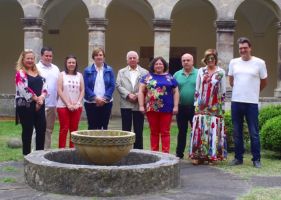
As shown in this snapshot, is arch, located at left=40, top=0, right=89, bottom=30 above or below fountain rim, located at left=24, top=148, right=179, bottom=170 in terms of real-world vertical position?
above

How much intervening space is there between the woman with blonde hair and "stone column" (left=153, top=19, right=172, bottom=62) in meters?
7.34

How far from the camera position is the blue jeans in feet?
23.3

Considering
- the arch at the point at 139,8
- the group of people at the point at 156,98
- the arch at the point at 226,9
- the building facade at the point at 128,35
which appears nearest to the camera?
the group of people at the point at 156,98

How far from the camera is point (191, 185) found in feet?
18.8

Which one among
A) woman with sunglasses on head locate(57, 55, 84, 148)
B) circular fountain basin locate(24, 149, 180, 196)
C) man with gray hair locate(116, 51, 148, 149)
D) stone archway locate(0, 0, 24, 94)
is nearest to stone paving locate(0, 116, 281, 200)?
circular fountain basin locate(24, 149, 180, 196)

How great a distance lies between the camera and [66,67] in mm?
7523

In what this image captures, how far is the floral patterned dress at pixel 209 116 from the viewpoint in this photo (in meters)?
7.12

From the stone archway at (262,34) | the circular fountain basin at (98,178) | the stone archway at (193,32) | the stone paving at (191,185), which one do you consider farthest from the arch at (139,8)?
the circular fountain basin at (98,178)

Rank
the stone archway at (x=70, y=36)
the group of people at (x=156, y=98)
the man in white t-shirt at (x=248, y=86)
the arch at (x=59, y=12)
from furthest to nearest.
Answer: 1. the stone archway at (x=70, y=36)
2. the arch at (x=59, y=12)
3. the man in white t-shirt at (x=248, y=86)
4. the group of people at (x=156, y=98)

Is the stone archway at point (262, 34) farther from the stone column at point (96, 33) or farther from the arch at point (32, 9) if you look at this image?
the arch at point (32, 9)

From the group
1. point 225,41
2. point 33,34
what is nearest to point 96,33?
point 33,34

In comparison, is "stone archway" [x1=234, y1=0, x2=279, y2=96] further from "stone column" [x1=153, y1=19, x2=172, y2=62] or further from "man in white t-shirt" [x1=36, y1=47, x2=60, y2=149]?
"man in white t-shirt" [x1=36, y1=47, x2=60, y2=149]

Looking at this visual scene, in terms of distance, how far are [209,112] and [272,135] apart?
4.99ft

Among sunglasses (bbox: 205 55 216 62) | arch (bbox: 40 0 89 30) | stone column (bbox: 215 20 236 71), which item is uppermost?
arch (bbox: 40 0 89 30)
